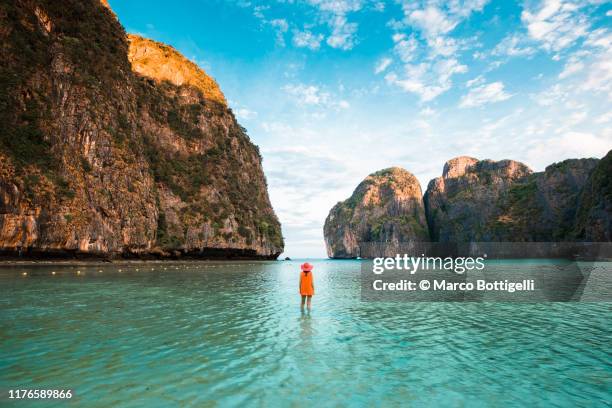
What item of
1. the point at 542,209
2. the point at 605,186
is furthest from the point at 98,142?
the point at 542,209

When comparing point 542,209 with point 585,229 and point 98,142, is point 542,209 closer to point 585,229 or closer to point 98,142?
point 585,229

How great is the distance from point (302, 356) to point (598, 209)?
141134 mm

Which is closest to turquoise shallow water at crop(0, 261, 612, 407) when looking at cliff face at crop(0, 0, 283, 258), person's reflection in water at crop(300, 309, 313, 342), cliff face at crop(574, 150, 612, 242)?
person's reflection in water at crop(300, 309, 313, 342)

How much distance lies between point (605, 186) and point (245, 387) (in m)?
147

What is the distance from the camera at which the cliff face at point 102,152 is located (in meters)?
52.2

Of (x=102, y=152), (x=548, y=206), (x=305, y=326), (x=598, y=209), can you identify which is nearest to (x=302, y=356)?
(x=305, y=326)

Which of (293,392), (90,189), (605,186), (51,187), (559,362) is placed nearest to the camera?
(293,392)

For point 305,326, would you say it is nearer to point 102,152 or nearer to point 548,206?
point 102,152

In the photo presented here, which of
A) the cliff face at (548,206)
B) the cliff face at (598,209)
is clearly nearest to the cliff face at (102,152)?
the cliff face at (598,209)

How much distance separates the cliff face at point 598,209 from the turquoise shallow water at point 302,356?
121 m

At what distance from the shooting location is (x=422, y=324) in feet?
50.0

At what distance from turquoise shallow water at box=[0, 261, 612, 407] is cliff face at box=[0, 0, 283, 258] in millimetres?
40998

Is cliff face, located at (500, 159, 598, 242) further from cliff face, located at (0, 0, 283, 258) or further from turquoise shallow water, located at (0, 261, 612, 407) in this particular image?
turquoise shallow water, located at (0, 261, 612, 407)

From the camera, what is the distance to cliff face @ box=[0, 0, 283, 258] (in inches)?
2056
